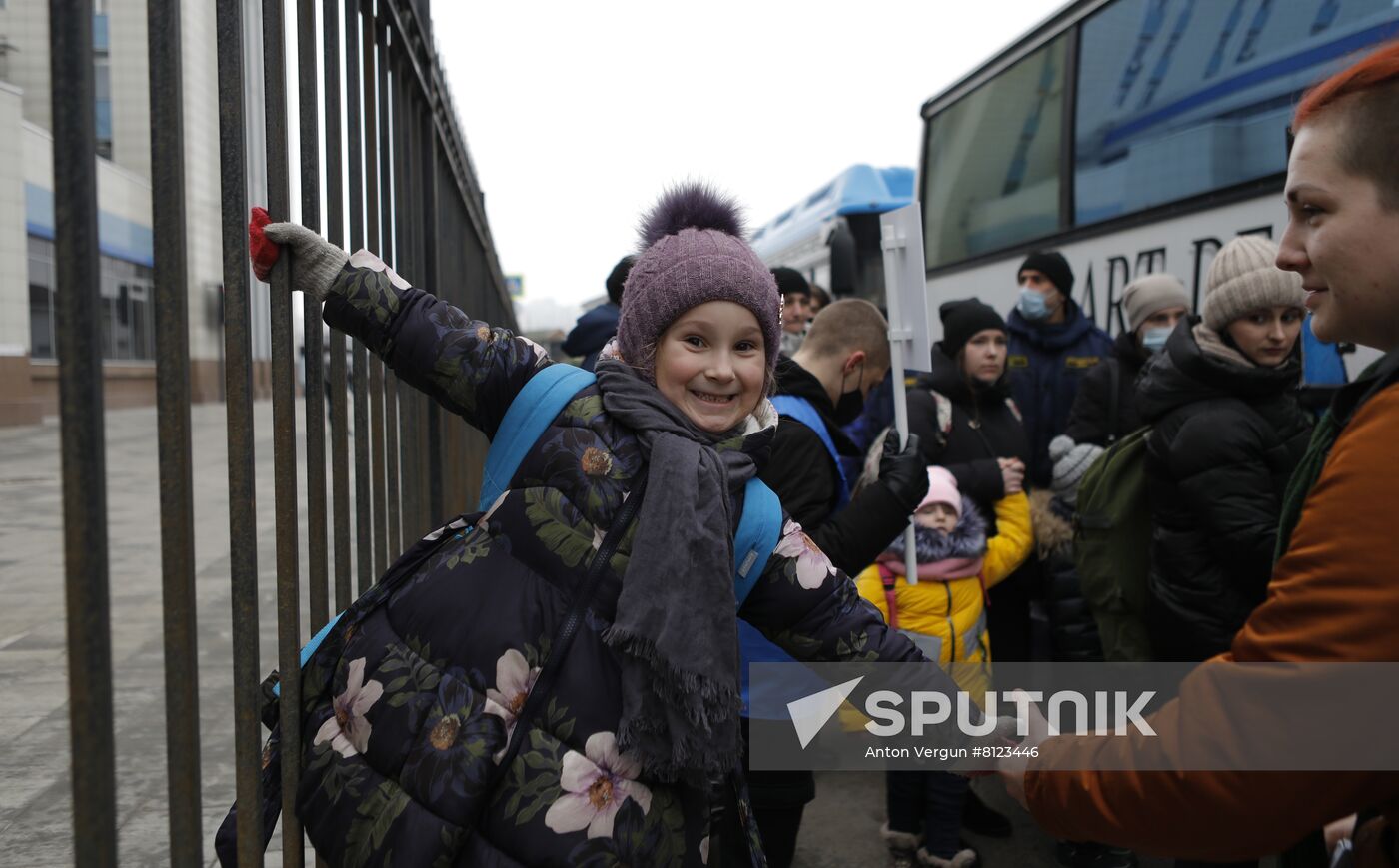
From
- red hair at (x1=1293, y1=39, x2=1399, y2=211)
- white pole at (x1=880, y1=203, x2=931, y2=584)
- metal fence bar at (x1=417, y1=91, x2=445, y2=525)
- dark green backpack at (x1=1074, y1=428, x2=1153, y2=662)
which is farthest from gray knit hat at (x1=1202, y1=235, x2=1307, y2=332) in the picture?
metal fence bar at (x1=417, y1=91, x2=445, y2=525)

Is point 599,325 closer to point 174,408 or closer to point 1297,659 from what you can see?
point 174,408

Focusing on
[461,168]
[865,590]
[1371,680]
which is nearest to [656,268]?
[1371,680]

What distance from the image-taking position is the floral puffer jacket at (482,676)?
145 cm

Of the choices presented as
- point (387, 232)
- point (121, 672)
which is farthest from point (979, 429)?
point (121, 672)

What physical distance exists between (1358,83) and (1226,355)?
1779 millimetres

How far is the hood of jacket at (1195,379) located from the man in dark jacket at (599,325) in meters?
1.86

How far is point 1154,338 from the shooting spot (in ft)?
14.5

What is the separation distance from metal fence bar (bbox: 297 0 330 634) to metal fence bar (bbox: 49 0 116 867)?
56 centimetres

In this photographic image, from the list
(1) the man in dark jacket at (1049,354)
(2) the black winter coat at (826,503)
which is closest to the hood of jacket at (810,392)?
(2) the black winter coat at (826,503)

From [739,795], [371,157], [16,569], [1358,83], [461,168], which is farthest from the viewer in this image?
[16,569]

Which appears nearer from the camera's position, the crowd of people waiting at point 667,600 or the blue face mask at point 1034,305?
the crowd of people waiting at point 667,600

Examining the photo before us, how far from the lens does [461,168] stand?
379 cm

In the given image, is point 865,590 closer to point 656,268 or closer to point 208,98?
point 656,268

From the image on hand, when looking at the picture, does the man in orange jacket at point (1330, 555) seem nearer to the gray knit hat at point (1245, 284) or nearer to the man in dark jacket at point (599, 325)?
the gray knit hat at point (1245, 284)
